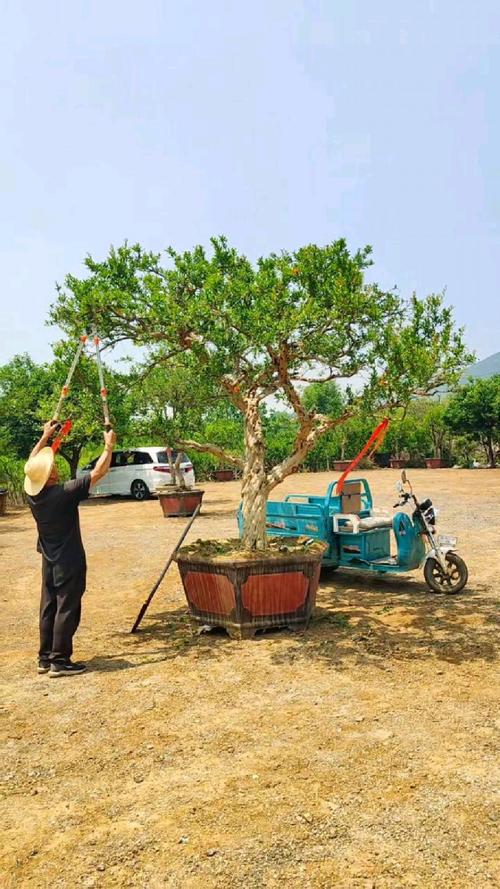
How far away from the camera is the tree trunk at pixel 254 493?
283 inches

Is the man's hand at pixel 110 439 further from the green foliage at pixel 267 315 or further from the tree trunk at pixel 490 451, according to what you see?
the tree trunk at pixel 490 451

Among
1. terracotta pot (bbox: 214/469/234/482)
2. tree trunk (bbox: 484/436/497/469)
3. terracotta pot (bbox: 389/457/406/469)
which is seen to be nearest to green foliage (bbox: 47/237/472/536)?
terracotta pot (bbox: 214/469/234/482)

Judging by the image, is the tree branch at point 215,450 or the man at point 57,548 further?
the tree branch at point 215,450

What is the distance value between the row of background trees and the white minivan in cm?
58

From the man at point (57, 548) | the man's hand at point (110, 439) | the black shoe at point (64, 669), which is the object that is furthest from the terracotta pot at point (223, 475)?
the black shoe at point (64, 669)

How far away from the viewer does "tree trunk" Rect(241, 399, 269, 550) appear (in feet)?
23.6

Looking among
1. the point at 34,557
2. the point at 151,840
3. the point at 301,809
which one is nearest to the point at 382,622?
the point at 301,809

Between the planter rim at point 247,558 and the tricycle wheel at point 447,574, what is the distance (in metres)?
2.03

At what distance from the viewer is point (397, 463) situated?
123 ft

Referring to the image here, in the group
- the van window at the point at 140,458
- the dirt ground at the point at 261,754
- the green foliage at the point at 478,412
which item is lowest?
the dirt ground at the point at 261,754

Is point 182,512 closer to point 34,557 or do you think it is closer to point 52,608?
point 34,557

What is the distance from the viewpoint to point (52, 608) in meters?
5.97

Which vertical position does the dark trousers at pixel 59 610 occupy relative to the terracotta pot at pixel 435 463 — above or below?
below

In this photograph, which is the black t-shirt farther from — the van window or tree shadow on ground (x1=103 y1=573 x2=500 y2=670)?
the van window
